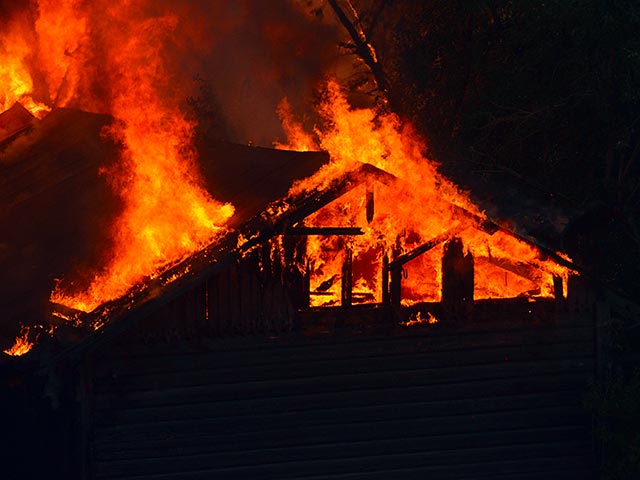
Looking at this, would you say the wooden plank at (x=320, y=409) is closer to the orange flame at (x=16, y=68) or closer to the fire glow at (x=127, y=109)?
the fire glow at (x=127, y=109)

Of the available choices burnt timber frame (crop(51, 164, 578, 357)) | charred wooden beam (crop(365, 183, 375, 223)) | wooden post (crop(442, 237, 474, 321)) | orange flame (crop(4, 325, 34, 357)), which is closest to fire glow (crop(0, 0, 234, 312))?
burnt timber frame (crop(51, 164, 578, 357))

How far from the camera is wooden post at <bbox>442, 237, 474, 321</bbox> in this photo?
12.4 meters

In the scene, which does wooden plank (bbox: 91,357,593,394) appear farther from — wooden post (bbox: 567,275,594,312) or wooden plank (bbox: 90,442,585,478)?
wooden plank (bbox: 90,442,585,478)

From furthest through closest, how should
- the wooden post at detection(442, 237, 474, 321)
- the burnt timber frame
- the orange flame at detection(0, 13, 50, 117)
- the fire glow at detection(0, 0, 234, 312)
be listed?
the orange flame at detection(0, 13, 50, 117), the fire glow at detection(0, 0, 234, 312), the wooden post at detection(442, 237, 474, 321), the burnt timber frame

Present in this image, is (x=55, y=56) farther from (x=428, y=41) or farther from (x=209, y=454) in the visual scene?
(x=209, y=454)

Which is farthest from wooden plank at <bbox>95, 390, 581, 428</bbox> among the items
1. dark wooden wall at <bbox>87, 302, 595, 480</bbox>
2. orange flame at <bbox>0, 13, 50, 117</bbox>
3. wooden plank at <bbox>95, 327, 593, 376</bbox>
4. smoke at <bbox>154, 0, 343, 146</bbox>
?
smoke at <bbox>154, 0, 343, 146</bbox>

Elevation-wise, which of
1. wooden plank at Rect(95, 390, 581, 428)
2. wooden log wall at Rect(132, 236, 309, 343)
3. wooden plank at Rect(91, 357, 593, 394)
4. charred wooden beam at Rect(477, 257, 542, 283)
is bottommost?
wooden plank at Rect(95, 390, 581, 428)

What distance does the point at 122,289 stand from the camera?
11875 mm

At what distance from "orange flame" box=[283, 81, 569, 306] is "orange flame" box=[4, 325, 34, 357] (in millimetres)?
4331

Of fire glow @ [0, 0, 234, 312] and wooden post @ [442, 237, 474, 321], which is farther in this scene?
fire glow @ [0, 0, 234, 312]

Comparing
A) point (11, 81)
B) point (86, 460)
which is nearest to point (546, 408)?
point (86, 460)

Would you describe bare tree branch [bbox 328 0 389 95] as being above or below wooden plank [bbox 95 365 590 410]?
above

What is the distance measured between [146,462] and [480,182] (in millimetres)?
6883

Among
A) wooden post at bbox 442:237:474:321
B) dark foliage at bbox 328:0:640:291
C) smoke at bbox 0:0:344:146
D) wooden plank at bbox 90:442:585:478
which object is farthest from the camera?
smoke at bbox 0:0:344:146
